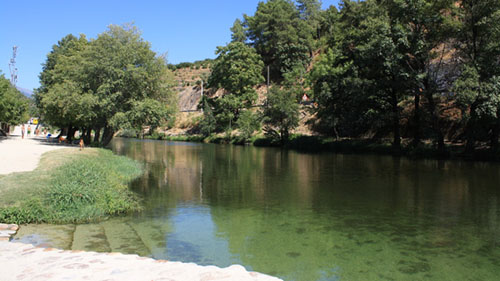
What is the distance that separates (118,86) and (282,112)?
2545cm

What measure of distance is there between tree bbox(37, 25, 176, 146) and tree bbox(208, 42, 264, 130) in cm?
3380

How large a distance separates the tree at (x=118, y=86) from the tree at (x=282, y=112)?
812 inches

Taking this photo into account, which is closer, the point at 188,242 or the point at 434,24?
the point at 188,242

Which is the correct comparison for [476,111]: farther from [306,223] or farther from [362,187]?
[306,223]

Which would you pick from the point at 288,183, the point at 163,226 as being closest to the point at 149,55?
the point at 288,183

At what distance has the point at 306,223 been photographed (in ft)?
38.5

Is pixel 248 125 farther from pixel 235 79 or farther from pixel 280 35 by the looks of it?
pixel 280 35

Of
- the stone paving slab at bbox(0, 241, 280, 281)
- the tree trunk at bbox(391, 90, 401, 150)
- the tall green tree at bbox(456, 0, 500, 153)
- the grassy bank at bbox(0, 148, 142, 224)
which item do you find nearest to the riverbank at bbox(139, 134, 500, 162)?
the tree trunk at bbox(391, 90, 401, 150)

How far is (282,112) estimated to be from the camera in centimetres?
5116

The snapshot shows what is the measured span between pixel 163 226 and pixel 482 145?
1253 inches

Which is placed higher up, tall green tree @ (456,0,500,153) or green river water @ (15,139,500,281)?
tall green tree @ (456,0,500,153)

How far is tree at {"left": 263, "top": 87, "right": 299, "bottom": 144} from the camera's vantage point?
51.0m

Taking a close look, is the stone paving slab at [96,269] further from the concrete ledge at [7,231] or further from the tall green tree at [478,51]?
the tall green tree at [478,51]

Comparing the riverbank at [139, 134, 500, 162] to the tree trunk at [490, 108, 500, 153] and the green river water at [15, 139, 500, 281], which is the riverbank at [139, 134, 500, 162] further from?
the green river water at [15, 139, 500, 281]
